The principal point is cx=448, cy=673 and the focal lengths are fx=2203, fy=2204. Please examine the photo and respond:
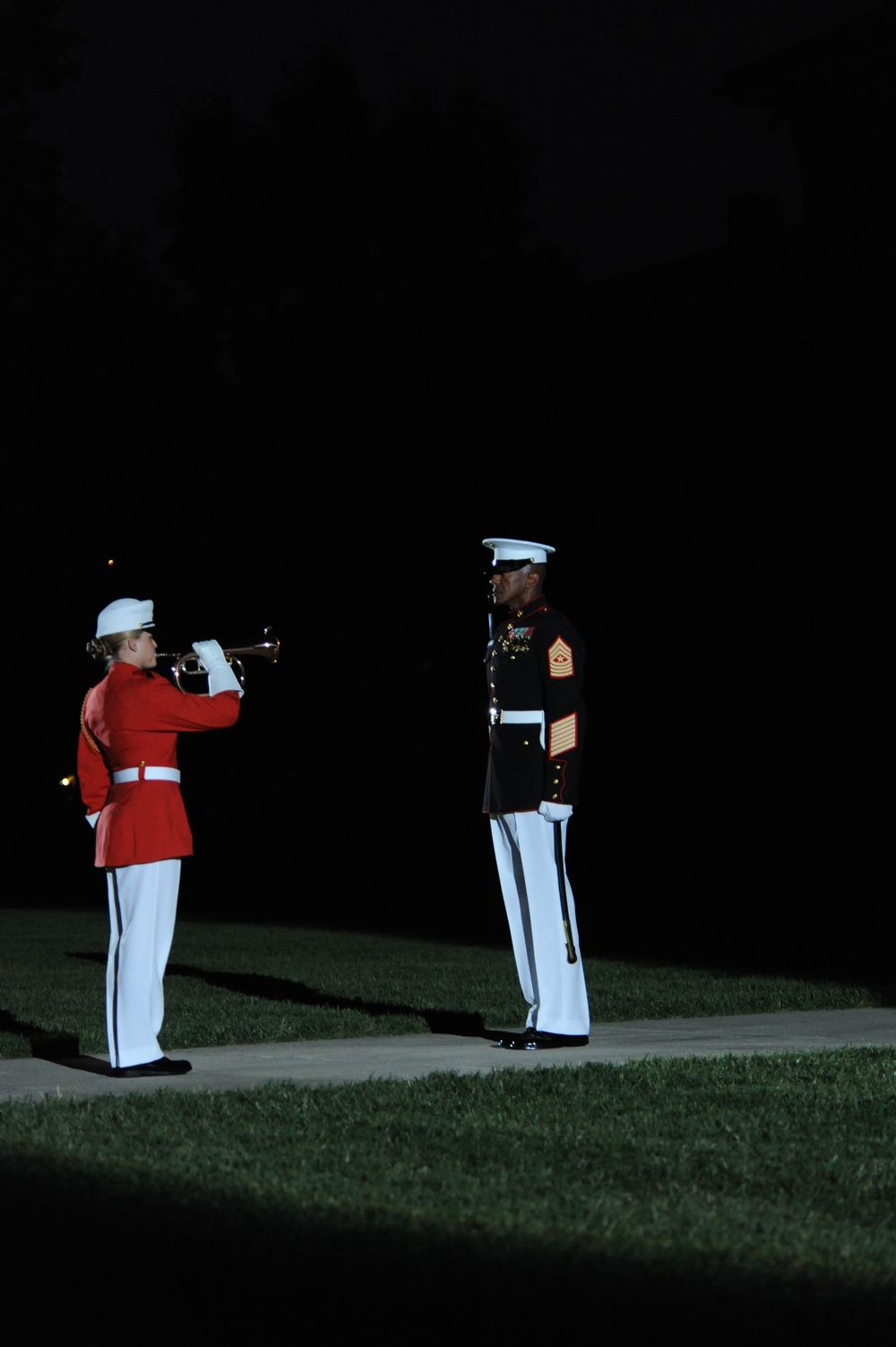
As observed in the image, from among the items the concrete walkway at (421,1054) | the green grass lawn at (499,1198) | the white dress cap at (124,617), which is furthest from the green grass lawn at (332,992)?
the white dress cap at (124,617)

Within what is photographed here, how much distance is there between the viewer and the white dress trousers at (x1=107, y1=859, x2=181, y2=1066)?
9.21 m

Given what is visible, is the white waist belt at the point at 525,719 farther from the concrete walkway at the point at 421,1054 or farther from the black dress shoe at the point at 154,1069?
the black dress shoe at the point at 154,1069

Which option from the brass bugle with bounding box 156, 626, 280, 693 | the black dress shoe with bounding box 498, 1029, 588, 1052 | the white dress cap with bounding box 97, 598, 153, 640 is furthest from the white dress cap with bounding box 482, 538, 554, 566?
the black dress shoe with bounding box 498, 1029, 588, 1052

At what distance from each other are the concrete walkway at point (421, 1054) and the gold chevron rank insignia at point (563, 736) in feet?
4.45

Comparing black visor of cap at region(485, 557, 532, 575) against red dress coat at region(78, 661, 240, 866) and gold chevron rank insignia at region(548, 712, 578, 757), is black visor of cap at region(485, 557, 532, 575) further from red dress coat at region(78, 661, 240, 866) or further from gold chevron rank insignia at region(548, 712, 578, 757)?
red dress coat at region(78, 661, 240, 866)

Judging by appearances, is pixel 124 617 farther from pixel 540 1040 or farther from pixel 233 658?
pixel 540 1040

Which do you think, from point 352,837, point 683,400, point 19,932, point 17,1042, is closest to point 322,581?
point 352,837

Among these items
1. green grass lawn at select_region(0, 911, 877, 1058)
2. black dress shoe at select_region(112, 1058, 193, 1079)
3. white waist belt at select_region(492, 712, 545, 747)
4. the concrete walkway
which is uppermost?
white waist belt at select_region(492, 712, 545, 747)

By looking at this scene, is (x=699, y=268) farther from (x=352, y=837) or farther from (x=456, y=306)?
(x=352, y=837)

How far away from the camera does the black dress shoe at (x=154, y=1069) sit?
9.18 meters

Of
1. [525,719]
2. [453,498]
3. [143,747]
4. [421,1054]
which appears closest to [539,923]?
[421,1054]

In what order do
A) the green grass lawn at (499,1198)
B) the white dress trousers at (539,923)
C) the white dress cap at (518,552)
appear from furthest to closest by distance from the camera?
the white dress cap at (518,552), the white dress trousers at (539,923), the green grass lawn at (499,1198)

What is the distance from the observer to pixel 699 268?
28.2 meters

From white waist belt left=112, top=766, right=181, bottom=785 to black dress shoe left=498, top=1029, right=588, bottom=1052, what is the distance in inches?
79.1
